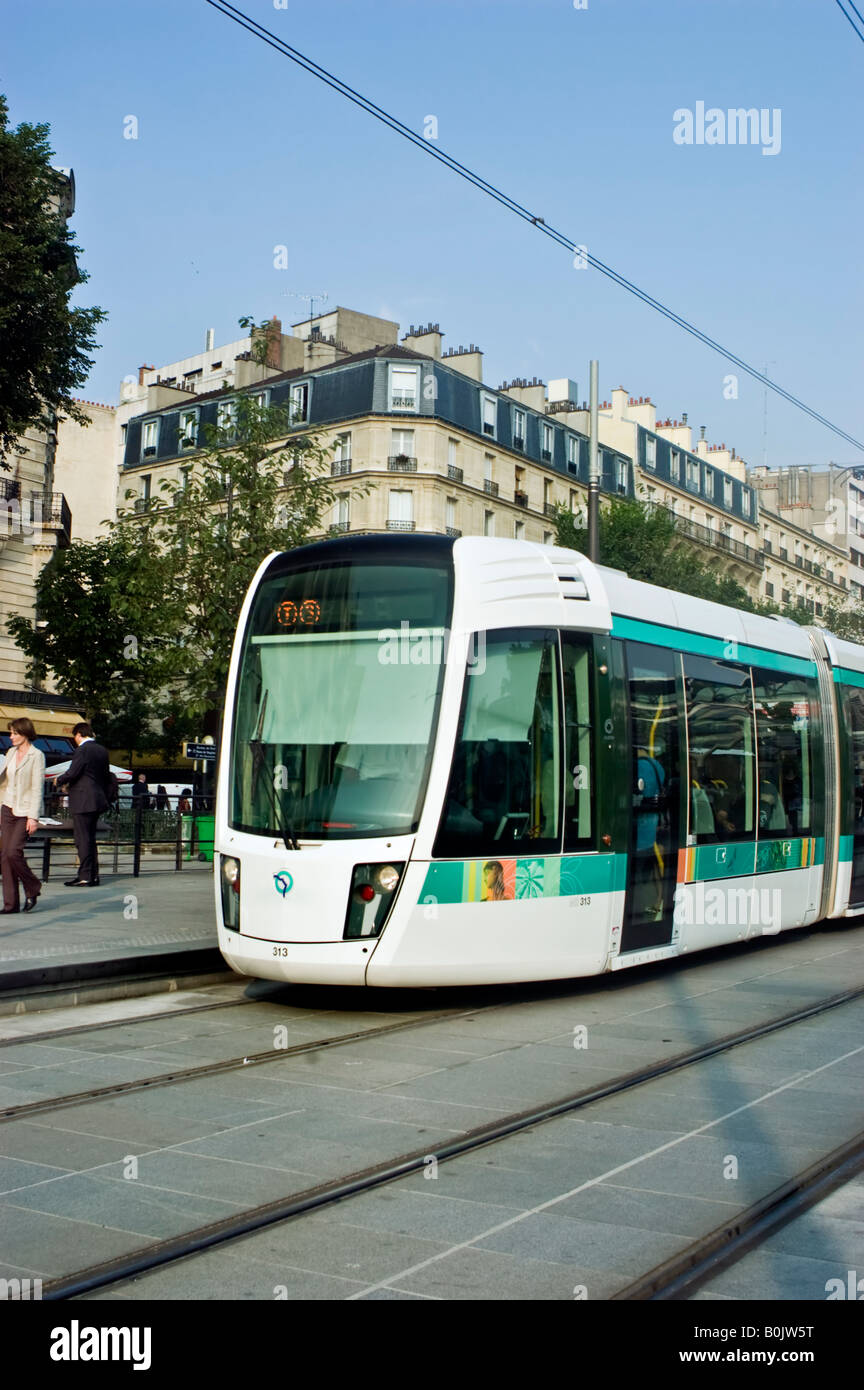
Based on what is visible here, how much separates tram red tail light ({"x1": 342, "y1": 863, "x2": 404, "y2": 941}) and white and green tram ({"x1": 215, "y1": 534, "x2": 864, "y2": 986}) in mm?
11

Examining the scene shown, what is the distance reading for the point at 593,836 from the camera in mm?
9453

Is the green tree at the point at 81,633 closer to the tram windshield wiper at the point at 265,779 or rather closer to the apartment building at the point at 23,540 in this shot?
the apartment building at the point at 23,540

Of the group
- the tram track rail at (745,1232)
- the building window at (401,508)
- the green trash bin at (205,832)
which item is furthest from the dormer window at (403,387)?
the tram track rail at (745,1232)

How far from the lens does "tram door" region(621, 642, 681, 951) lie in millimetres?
10008

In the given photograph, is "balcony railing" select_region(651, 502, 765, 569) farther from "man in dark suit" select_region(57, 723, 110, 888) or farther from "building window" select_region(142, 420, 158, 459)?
"man in dark suit" select_region(57, 723, 110, 888)

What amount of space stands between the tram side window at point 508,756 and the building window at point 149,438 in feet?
176

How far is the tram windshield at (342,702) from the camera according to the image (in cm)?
853

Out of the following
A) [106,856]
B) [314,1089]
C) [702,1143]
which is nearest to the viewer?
[702,1143]

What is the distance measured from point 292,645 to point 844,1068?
4.09m

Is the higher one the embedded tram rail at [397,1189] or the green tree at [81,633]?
the green tree at [81,633]

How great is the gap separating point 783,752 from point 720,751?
67.9 inches

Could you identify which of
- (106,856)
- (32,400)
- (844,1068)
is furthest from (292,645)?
(32,400)

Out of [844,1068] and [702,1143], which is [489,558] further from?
[702,1143]

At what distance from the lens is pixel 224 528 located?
20703mm
